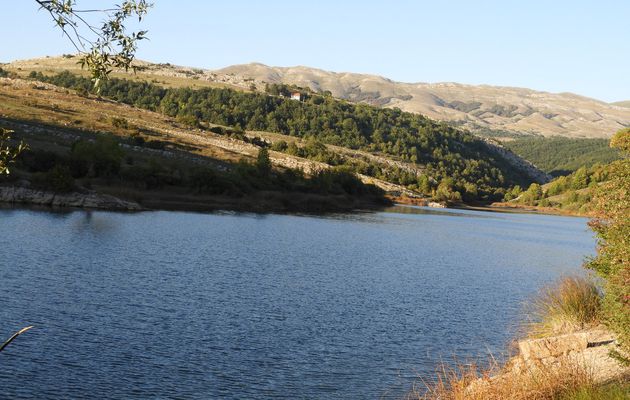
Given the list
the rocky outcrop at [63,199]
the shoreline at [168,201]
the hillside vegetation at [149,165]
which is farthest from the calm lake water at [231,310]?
the hillside vegetation at [149,165]

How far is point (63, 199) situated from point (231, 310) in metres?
64.8

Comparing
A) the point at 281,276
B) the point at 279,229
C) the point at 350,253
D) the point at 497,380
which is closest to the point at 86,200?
the point at 279,229

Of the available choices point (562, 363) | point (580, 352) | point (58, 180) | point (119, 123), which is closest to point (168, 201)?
point (58, 180)

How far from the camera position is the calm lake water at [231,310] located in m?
26.2

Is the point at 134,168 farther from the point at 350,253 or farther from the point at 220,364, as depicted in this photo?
the point at 220,364

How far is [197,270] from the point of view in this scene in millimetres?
A: 50750

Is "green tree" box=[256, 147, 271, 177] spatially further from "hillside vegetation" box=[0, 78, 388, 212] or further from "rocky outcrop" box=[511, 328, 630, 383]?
"rocky outcrop" box=[511, 328, 630, 383]

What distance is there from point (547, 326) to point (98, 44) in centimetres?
2986

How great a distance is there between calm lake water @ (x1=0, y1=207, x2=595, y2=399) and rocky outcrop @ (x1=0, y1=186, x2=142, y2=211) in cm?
1388

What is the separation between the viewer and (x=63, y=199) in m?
93.4

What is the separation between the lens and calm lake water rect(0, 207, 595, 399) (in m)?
26.2

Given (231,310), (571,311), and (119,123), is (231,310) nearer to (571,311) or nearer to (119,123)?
(571,311)

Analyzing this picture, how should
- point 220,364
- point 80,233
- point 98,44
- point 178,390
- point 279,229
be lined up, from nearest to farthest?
1. point 98,44
2. point 178,390
3. point 220,364
4. point 80,233
5. point 279,229

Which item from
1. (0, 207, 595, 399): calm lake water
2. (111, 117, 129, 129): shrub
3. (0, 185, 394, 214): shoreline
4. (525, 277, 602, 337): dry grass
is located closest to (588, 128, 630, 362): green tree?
(0, 207, 595, 399): calm lake water
